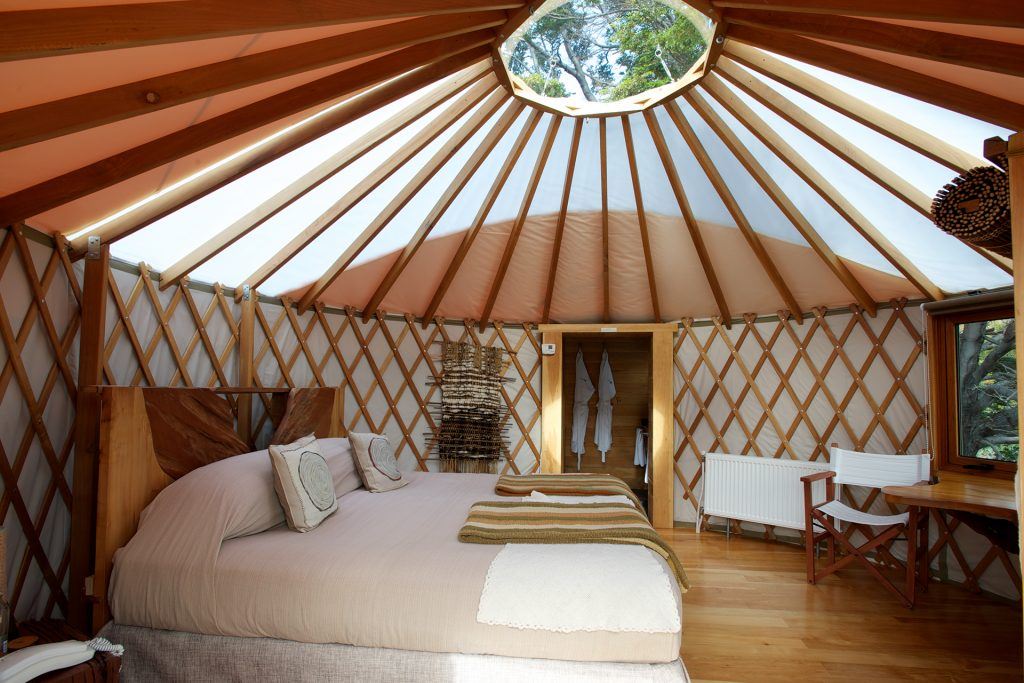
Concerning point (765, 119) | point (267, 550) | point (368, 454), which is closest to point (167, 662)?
point (267, 550)

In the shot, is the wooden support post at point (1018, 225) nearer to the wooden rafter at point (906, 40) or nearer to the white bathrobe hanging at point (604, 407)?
the wooden rafter at point (906, 40)

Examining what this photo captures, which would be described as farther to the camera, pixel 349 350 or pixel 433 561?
pixel 349 350

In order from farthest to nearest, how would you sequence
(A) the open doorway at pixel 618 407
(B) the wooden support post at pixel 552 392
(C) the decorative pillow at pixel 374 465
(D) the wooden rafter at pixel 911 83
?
(A) the open doorway at pixel 618 407 → (B) the wooden support post at pixel 552 392 → (C) the decorative pillow at pixel 374 465 → (D) the wooden rafter at pixel 911 83

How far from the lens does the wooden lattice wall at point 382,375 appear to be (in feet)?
8.25

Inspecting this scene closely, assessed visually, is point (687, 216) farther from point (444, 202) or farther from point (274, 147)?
point (274, 147)

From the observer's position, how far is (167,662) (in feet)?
7.14

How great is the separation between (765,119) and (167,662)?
3.47 m

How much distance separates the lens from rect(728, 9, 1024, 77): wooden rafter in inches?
72.4

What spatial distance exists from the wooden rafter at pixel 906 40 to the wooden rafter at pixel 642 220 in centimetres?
105

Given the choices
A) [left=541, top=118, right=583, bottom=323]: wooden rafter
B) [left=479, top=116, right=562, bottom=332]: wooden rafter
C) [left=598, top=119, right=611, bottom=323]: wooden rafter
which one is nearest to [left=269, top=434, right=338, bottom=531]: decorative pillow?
[left=479, top=116, right=562, bottom=332]: wooden rafter

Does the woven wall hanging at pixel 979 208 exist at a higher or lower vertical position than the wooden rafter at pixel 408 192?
lower

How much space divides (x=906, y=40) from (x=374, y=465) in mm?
3095

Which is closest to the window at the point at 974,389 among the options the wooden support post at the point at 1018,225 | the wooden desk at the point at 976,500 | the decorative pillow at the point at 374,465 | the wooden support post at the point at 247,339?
the wooden desk at the point at 976,500

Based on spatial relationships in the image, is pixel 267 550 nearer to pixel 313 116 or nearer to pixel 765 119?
pixel 313 116
